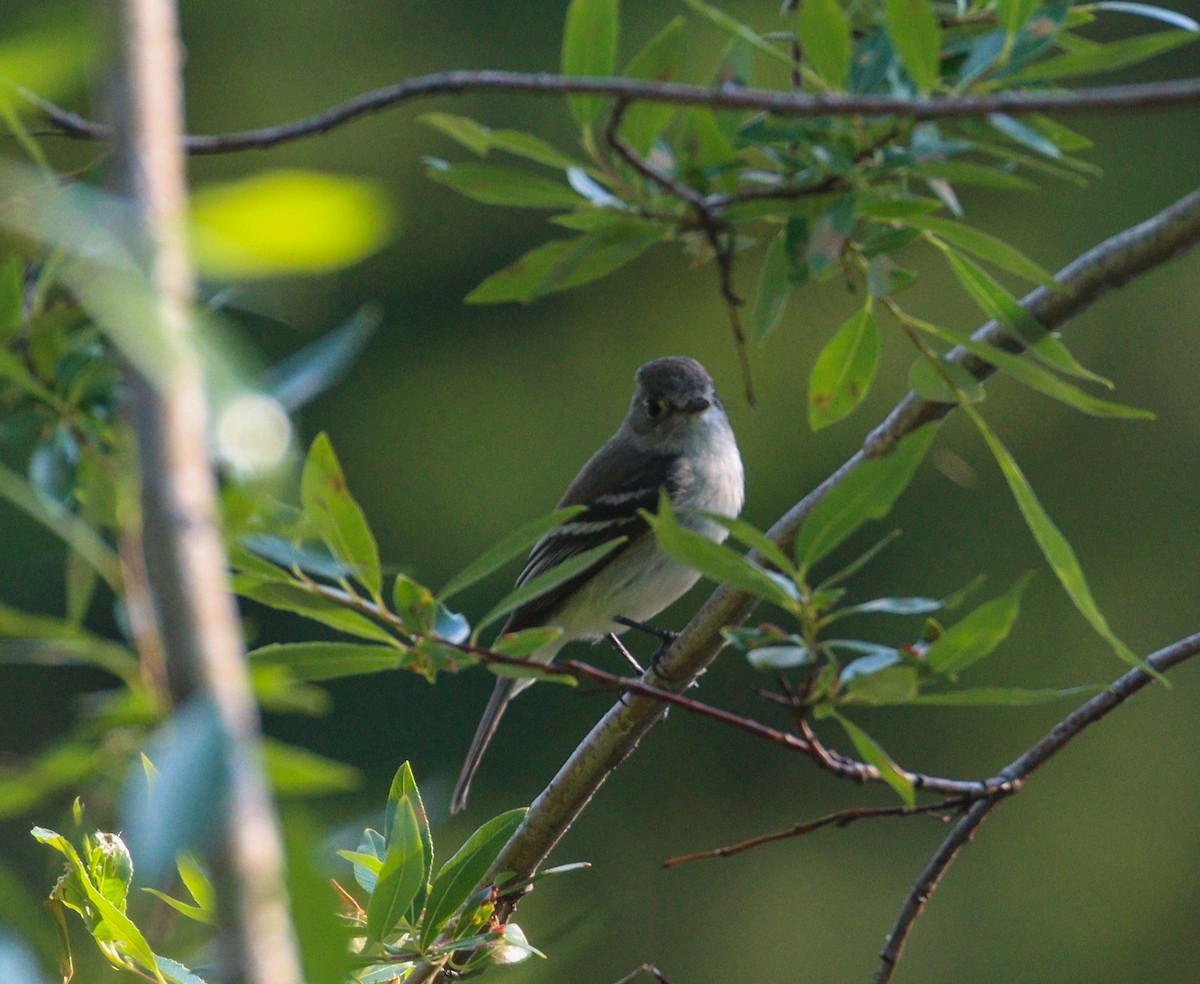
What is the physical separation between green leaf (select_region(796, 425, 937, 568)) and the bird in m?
1.72

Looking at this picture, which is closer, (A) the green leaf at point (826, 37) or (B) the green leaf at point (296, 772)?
(B) the green leaf at point (296, 772)

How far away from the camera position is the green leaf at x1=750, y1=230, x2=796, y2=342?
44.6 inches

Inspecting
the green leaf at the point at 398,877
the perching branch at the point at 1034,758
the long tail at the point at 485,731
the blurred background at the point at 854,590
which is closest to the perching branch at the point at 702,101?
the green leaf at the point at 398,877

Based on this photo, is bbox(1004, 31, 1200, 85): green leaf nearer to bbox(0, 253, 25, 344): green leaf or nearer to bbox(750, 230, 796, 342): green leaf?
bbox(750, 230, 796, 342): green leaf

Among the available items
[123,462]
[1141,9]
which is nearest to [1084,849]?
[1141,9]

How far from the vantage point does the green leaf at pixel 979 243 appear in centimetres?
105

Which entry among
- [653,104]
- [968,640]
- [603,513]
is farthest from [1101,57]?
[603,513]

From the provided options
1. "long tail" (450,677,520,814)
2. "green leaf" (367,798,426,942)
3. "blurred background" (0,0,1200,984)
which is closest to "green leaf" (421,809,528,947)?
"green leaf" (367,798,426,942)

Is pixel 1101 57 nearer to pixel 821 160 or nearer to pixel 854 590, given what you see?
pixel 821 160

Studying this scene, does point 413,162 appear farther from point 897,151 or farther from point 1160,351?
point 897,151

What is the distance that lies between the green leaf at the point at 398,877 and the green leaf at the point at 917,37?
0.71m

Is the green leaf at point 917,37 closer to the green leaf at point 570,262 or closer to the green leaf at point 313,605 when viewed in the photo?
the green leaf at point 570,262

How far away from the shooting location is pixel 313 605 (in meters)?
1.01

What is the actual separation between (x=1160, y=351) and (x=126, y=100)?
8.46 metres
